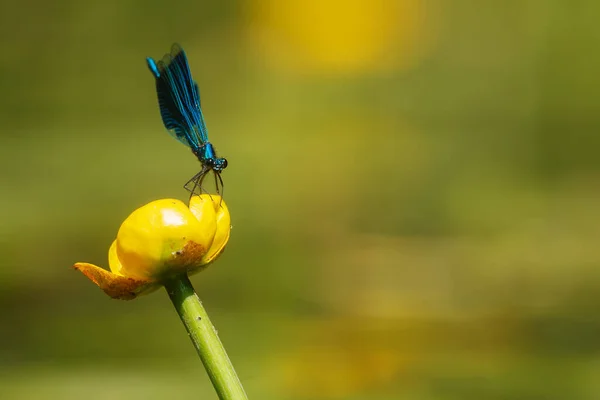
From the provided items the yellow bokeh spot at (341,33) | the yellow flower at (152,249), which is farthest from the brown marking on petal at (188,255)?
the yellow bokeh spot at (341,33)

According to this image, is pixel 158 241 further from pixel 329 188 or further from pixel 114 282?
pixel 329 188

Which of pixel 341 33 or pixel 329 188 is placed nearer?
pixel 341 33

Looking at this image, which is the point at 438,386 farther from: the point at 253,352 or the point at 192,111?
the point at 192,111

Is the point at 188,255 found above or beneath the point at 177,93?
beneath

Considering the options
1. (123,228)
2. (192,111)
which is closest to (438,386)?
(192,111)

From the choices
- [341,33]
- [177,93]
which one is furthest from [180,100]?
[341,33]

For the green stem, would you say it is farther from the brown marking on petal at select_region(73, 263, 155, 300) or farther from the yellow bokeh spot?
the yellow bokeh spot

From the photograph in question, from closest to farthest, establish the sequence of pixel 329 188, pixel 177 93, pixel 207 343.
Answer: pixel 207 343, pixel 177 93, pixel 329 188
